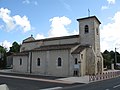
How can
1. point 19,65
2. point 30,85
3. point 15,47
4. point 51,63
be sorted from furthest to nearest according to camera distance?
point 15,47, point 19,65, point 51,63, point 30,85

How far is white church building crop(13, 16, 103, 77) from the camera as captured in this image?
40.4 meters

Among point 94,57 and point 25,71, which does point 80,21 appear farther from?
point 25,71

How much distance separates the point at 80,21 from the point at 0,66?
37.0 metres

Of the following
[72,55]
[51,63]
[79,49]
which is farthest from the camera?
[51,63]

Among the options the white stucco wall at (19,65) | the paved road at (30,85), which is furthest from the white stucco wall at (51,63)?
the paved road at (30,85)

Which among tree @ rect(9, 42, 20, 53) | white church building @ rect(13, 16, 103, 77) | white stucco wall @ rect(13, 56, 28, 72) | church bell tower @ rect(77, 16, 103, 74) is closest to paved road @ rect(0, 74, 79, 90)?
white church building @ rect(13, 16, 103, 77)

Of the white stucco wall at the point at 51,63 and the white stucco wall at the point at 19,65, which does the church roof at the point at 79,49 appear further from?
the white stucco wall at the point at 19,65

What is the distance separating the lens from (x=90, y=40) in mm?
43938

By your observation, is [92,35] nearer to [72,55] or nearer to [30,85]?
[72,55]

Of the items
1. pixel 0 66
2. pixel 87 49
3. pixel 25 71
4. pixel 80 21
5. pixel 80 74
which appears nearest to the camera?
pixel 80 74

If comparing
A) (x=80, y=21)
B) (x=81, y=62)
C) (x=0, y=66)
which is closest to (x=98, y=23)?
(x=80, y=21)

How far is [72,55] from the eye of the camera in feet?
132

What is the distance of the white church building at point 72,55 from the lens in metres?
40.4

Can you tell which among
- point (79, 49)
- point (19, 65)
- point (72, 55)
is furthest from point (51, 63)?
point (19, 65)
